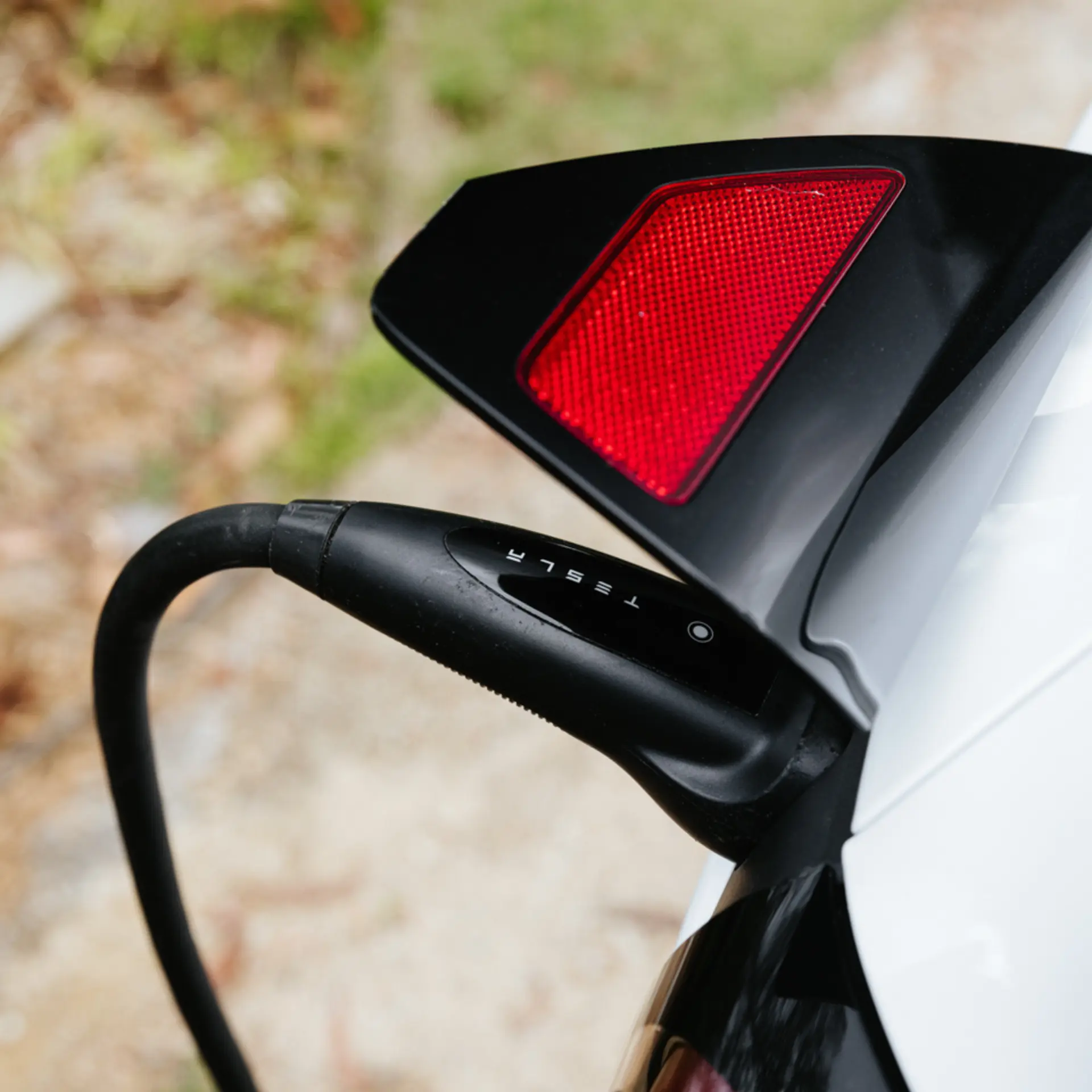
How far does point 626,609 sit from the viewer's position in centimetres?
71

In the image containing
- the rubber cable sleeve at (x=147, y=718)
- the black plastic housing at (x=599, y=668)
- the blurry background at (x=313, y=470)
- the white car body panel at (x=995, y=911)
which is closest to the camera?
the white car body panel at (x=995, y=911)

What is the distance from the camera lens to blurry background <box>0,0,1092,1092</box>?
1760 millimetres

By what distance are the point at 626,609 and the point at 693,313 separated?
0.68ft

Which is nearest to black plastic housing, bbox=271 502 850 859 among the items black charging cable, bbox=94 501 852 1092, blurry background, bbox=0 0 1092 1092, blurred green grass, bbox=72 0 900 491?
black charging cable, bbox=94 501 852 1092

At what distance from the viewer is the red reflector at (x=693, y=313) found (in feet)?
1.84

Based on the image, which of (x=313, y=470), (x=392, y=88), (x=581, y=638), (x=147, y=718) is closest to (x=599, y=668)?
(x=581, y=638)

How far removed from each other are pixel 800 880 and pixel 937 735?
112 millimetres

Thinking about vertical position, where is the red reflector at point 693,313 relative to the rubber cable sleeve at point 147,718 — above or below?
above

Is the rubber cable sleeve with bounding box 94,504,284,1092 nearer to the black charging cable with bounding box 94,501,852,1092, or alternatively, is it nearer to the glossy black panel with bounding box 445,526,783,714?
the black charging cable with bounding box 94,501,852,1092

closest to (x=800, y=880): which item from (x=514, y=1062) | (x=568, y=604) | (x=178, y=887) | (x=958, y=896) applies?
(x=958, y=896)

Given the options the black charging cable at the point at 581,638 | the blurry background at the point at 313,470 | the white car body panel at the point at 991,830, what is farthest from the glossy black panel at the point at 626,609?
the blurry background at the point at 313,470

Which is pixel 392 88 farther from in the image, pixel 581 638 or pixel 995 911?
pixel 995 911

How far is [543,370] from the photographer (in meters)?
0.58

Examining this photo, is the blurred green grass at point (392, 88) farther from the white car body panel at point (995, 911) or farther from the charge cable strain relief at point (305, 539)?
the white car body panel at point (995, 911)
